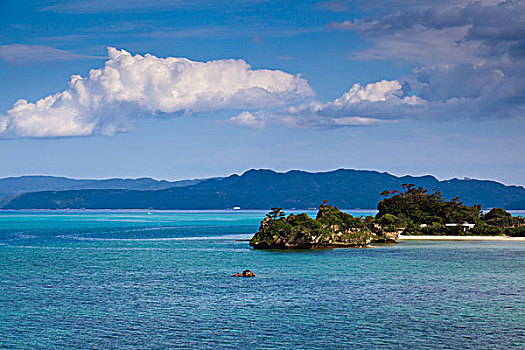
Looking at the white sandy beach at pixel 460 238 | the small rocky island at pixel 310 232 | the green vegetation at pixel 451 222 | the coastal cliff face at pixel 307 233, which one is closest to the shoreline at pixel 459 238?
the white sandy beach at pixel 460 238

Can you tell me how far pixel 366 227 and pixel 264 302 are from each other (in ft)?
292

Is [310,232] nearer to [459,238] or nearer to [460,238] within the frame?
[459,238]

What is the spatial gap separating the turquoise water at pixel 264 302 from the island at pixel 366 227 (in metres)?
17.8

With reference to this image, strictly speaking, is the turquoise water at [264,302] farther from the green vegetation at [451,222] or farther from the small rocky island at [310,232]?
the green vegetation at [451,222]

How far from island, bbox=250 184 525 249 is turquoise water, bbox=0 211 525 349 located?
17.8m

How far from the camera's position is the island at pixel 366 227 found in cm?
13575

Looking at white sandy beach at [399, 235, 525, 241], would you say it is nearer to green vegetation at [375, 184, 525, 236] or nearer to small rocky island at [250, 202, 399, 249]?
green vegetation at [375, 184, 525, 236]

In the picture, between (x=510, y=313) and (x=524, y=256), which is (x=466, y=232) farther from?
(x=510, y=313)

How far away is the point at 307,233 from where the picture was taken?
135 m

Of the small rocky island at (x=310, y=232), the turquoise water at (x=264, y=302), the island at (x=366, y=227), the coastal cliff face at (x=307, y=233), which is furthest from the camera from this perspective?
the island at (x=366, y=227)

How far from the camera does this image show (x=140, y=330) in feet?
175

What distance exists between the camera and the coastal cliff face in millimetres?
134750

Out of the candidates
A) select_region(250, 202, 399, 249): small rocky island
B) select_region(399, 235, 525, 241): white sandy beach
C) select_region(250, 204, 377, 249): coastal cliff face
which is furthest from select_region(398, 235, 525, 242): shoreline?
select_region(250, 204, 377, 249): coastal cliff face

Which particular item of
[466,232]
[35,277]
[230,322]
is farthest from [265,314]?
[466,232]
